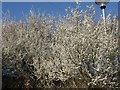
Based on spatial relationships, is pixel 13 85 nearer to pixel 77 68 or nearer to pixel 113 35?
pixel 77 68

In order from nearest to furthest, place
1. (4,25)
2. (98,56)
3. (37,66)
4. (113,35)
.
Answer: (98,56)
(113,35)
(37,66)
(4,25)

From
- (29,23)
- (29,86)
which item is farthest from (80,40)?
(29,23)

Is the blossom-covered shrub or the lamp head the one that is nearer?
the blossom-covered shrub

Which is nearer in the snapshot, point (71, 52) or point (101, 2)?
point (71, 52)

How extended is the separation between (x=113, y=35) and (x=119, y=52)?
60cm

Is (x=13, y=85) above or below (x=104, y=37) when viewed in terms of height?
below

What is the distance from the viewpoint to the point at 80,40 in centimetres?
953

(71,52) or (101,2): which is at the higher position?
(101,2)

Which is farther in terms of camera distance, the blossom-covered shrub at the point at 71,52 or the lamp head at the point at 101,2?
the lamp head at the point at 101,2

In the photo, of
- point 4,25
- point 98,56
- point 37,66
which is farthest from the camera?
point 4,25

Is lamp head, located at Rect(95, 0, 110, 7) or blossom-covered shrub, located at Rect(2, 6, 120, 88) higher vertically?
lamp head, located at Rect(95, 0, 110, 7)

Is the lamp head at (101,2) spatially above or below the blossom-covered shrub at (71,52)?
above

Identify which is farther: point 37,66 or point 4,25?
point 4,25

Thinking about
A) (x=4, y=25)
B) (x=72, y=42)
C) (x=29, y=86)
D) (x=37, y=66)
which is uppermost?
(x=4, y=25)
